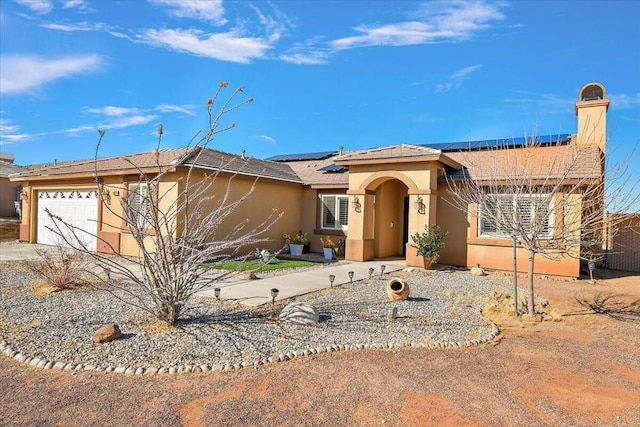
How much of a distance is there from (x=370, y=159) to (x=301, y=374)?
39.1 ft

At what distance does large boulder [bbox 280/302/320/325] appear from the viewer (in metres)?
7.16

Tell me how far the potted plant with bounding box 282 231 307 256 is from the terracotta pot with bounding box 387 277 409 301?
9.26 meters

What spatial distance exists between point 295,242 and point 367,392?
14136mm

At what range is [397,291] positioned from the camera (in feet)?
30.6

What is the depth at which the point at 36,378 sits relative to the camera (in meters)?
4.87

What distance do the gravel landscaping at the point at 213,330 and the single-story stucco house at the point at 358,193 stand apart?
17.4 feet

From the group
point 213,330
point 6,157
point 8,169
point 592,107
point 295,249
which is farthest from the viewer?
point 6,157

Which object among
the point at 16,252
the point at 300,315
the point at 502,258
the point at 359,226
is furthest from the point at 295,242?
the point at 16,252

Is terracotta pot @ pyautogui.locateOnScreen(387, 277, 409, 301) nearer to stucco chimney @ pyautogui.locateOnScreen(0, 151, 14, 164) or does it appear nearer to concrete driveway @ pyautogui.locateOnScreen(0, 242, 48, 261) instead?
concrete driveway @ pyautogui.locateOnScreen(0, 242, 48, 261)

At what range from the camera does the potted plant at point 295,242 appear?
18.4 metres

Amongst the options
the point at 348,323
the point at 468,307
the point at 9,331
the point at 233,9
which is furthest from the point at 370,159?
the point at 9,331

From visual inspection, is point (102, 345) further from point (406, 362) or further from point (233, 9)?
point (233, 9)

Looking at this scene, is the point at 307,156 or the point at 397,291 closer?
the point at 397,291

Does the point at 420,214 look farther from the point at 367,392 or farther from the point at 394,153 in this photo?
the point at 367,392
